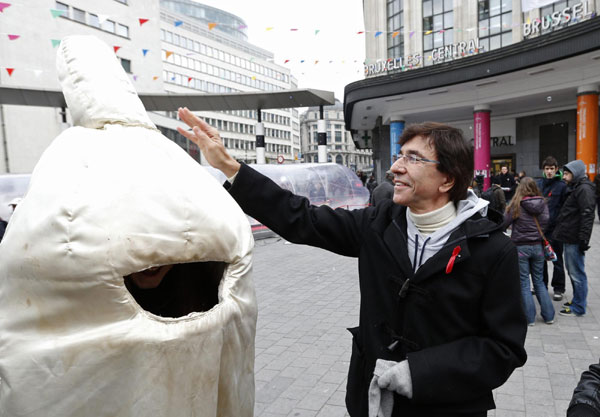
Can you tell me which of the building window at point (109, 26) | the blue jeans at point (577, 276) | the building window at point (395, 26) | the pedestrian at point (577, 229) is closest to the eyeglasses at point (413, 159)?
the pedestrian at point (577, 229)

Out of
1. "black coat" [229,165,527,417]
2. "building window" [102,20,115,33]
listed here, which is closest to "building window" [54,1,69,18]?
"building window" [102,20,115,33]

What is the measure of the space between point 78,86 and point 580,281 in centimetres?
578

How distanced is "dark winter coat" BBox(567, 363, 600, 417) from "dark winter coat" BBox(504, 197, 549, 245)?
154 inches

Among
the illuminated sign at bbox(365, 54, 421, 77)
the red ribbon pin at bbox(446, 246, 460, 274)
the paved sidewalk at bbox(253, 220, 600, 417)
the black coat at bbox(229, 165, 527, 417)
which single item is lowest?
the paved sidewalk at bbox(253, 220, 600, 417)

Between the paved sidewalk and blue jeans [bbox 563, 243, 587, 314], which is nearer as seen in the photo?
the paved sidewalk

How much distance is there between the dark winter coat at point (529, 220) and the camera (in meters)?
5.23

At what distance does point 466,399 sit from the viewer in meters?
1.72

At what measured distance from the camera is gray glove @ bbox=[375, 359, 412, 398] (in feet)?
5.47

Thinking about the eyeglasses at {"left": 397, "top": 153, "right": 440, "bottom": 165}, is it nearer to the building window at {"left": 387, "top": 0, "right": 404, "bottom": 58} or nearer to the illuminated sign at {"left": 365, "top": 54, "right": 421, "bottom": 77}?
the illuminated sign at {"left": 365, "top": 54, "right": 421, "bottom": 77}

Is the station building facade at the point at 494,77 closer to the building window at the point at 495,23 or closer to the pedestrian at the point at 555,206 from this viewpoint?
the building window at the point at 495,23

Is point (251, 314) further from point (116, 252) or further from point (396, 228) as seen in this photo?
point (396, 228)

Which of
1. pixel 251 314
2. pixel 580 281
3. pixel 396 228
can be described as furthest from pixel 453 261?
pixel 580 281

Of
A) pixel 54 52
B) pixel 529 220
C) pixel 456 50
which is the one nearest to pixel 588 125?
pixel 456 50

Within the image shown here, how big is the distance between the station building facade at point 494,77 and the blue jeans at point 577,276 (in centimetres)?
1003
